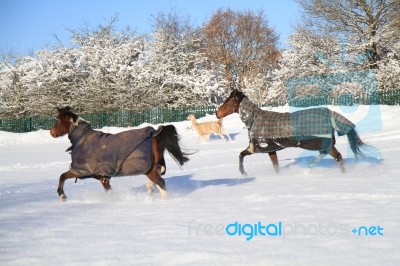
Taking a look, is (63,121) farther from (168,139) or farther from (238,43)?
(238,43)

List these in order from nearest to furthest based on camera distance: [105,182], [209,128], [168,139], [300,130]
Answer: [168,139] < [105,182] < [300,130] < [209,128]

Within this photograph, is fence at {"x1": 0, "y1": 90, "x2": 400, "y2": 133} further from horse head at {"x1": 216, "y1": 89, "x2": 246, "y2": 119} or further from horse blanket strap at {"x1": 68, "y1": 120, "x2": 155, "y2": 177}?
horse blanket strap at {"x1": 68, "y1": 120, "x2": 155, "y2": 177}

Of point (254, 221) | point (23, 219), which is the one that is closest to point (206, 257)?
point (254, 221)

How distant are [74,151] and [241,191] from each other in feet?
8.13

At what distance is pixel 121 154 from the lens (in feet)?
20.1

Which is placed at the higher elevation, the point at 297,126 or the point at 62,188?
the point at 297,126

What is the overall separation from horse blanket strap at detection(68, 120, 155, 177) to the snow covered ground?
430 millimetres

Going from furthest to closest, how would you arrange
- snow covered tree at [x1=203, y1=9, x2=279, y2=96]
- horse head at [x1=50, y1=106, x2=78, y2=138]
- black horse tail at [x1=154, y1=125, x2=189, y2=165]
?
snow covered tree at [x1=203, y1=9, x2=279, y2=96] → horse head at [x1=50, y1=106, x2=78, y2=138] → black horse tail at [x1=154, y1=125, x2=189, y2=165]

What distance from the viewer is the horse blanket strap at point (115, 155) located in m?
6.09

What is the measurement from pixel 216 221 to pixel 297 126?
392 centimetres

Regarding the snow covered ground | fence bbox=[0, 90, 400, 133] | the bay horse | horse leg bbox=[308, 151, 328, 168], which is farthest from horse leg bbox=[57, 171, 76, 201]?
fence bbox=[0, 90, 400, 133]

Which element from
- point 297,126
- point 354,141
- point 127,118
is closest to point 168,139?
point 297,126

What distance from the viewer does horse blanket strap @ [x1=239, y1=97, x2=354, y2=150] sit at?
7816 mm

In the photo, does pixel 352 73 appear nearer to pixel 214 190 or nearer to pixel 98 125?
pixel 98 125
